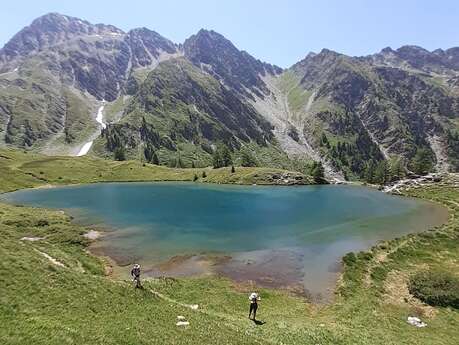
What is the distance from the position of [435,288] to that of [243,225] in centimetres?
4376

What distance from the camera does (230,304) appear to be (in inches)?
1706

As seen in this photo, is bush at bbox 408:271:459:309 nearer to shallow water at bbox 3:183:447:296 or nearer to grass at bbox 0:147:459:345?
grass at bbox 0:147:459:345

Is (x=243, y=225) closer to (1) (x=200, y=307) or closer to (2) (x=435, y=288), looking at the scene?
(2) (x=435, y=288)

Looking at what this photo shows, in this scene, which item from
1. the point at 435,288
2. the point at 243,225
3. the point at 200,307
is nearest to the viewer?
the point at 200,307

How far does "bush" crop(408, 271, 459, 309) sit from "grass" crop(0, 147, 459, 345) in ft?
4.02

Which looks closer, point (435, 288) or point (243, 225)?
point (435, 288)

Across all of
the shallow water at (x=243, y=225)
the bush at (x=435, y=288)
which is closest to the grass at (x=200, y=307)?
the bush at (x=435, y=288)

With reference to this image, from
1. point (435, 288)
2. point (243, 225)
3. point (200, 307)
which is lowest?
point (243, 225)

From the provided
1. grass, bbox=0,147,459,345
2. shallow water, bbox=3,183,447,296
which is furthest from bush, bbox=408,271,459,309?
shallow water, bbox=3,183,447,296

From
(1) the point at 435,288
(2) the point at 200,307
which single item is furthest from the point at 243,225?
(2) the point at 200,307

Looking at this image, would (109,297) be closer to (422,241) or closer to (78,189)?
(422,241)

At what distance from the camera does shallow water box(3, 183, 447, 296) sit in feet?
190

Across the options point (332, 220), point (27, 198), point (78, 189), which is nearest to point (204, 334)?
point (332, 220)

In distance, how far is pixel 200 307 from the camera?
4156cm
